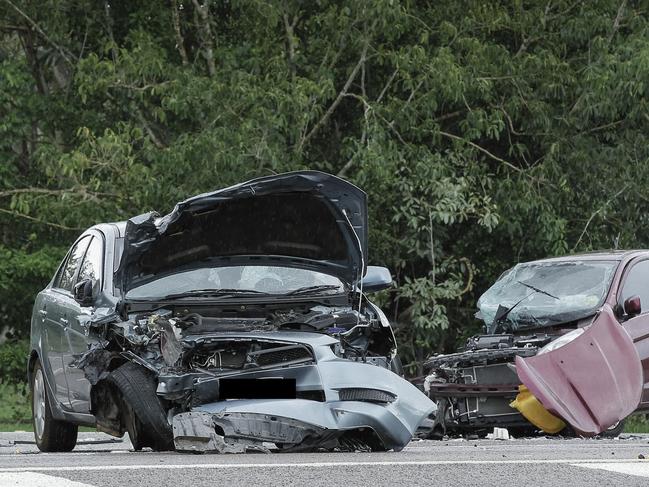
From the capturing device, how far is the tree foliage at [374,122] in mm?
19078

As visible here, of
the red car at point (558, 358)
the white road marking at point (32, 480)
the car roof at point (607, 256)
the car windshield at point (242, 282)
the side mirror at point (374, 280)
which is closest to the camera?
the white road marking at point (32, 480)

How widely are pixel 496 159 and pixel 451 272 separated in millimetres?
1604

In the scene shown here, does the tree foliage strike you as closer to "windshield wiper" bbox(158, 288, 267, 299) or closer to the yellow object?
the yellow object

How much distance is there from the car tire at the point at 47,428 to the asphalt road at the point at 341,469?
1.39 m

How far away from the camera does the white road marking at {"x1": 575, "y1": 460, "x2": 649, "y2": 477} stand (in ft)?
24.1

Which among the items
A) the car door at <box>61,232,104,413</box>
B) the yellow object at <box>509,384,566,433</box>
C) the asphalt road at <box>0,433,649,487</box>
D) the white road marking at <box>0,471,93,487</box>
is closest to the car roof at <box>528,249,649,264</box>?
the yellow object at <box>509,384,566,433</box>

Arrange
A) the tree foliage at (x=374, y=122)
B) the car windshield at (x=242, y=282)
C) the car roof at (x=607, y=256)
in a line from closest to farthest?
the car windshield at (x=242, y=282) < the car roof at (x=607, y=256) < the tree foliage at (x=374, y=122)

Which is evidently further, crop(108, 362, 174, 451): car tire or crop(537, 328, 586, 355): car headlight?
crop(537, 328, 586, 355): car headlight

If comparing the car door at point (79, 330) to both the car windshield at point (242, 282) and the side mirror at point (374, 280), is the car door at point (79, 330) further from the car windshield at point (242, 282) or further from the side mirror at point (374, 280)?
the side mirror at point (374, 280)

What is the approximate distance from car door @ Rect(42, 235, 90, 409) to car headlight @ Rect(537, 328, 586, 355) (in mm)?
3533

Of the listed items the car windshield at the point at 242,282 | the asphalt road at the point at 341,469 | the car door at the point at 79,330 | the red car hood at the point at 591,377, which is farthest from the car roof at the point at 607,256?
the car door at the point at 79,330

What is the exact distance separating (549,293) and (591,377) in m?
1.51

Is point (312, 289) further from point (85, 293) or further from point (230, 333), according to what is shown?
point (85, 293)

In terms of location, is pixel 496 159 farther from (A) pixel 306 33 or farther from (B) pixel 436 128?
(A) pixel 306 33
